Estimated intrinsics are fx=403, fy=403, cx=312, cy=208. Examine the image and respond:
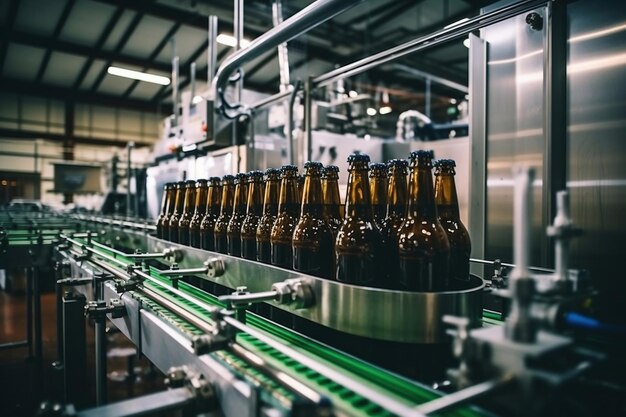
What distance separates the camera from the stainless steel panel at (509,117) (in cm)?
143

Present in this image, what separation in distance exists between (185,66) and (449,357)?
8308mm

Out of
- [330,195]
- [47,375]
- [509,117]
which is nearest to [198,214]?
[330,195]

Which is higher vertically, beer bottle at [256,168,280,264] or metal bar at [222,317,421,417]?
beer bottle at [256,168,280,264]

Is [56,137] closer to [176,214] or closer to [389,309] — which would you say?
[176,214]

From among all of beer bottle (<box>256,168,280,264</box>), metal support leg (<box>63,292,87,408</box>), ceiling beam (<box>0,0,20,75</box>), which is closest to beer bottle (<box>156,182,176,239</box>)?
metal support leg (<box>63,292,87,408</box>)

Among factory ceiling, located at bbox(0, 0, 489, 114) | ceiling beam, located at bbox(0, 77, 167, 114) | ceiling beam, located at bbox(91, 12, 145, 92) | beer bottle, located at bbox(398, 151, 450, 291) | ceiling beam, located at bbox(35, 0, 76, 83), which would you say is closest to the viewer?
beer bottle, located at bbox(398, 151, 450, 291)

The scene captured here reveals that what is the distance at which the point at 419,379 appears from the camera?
599 mm

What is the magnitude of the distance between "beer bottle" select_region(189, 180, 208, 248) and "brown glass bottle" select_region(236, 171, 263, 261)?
0.95 feet

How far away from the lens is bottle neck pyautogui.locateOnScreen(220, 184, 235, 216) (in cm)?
108

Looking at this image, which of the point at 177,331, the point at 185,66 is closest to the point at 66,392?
the point at 177,331

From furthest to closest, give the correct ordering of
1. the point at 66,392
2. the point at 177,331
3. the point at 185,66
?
the point at 185,66 → the point at 66,392 → the point at 177,331

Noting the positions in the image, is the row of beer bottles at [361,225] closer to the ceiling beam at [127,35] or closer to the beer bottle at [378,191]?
the beer bottle at [378,191]

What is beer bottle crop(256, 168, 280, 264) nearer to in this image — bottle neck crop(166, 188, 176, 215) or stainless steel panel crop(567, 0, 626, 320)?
→ bottle neck crop(166, 188, 176, 215)

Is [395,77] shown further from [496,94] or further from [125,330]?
[125,330]
